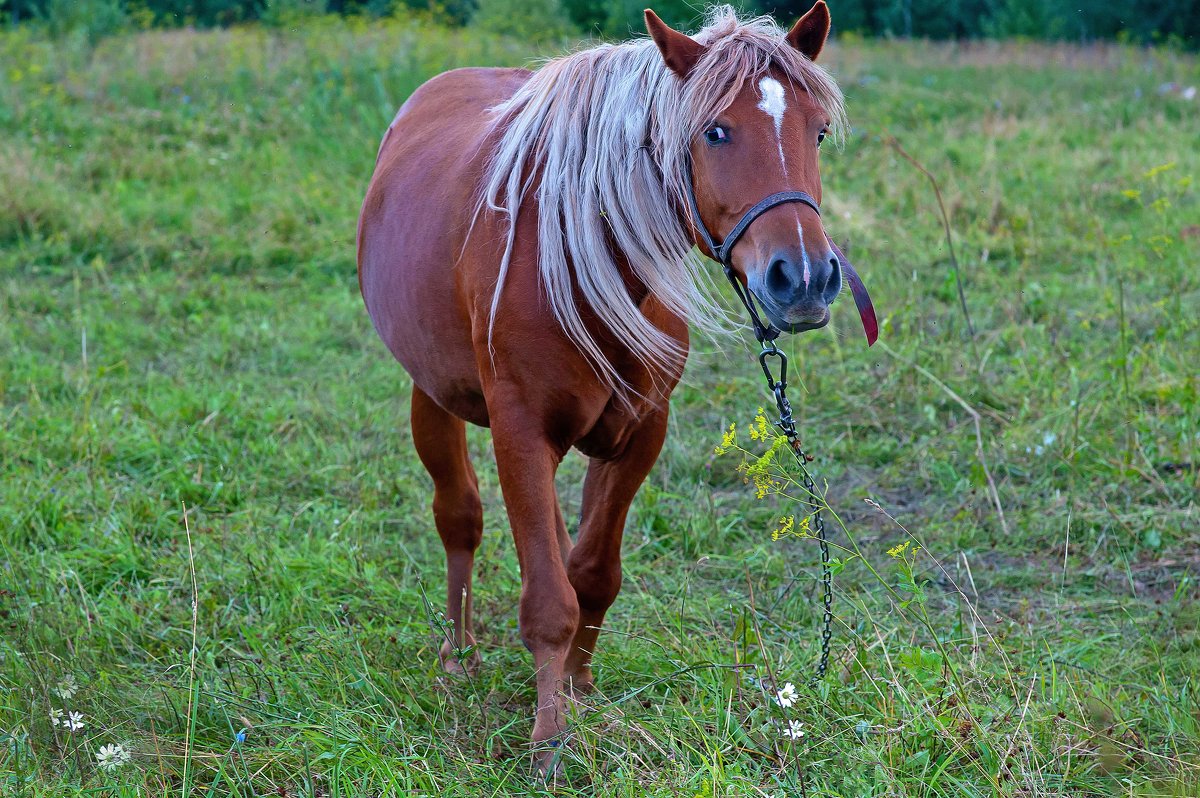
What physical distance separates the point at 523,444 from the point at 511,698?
0.78m

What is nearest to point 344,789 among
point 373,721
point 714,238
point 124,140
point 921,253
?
point 373,721

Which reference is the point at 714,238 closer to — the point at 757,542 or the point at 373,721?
the point at 373,721

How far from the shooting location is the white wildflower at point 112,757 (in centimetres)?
219

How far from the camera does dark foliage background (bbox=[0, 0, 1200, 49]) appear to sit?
1508cm

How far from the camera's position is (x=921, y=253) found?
253 inches

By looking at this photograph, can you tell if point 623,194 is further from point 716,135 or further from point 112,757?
point 112,757

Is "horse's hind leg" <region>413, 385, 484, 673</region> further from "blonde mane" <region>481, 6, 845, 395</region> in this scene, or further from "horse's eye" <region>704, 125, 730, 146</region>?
"horse's eye" <region>704, 125, 730, 146</region>

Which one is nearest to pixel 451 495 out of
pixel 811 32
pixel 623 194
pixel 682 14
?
pixel 623 194

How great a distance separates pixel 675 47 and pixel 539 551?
114cm

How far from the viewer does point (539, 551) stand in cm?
246

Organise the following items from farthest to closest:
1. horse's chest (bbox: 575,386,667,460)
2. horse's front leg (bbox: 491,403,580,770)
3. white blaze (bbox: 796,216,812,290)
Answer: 1. horse's chest (bbox: 575,386,667,460)
2. horse's front leg (bbox: 491,403,580,770)
3. white blaze (bbox: 796,216,812,290)

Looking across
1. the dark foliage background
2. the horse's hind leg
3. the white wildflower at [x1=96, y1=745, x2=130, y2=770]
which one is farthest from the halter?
the dark foliage background

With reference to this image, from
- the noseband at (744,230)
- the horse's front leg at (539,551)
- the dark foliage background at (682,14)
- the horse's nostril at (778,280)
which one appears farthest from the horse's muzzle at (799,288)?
→ the dark foliage background at (682,14)

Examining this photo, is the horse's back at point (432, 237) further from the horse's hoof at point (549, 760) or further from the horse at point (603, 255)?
the horse's hoof at point (549, 760)
